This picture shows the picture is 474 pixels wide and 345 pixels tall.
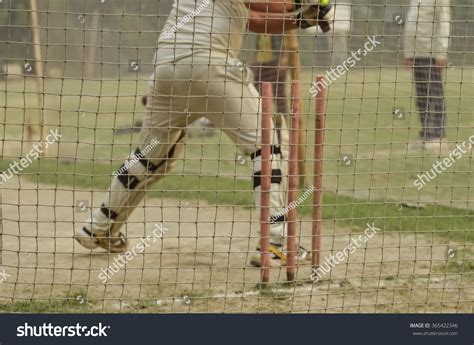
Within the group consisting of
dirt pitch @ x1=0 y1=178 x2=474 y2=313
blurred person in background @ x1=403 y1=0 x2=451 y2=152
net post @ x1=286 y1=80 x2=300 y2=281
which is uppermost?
blurred person in background @ x1=403 y1=0 x2=451 y2=152

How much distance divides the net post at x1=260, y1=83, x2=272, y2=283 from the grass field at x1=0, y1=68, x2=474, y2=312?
0.18 m

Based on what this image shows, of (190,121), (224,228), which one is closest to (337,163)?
(224,228)

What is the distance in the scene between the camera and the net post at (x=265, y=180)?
5.82 metres

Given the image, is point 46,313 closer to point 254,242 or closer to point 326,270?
point 326,270

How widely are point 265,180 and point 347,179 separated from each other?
4778 mm

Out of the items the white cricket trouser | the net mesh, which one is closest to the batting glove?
the net mesh

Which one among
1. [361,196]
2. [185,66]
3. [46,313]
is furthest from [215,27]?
[361,196]

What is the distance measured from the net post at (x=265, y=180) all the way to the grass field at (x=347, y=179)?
183 mm

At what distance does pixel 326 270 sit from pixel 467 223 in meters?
1.60

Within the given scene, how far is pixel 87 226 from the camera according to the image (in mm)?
6629

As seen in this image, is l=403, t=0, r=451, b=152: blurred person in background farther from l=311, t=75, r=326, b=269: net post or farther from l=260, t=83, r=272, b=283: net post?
l=260, t=83, r=272, b=283: net post

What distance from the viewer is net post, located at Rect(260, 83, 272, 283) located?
5.82m

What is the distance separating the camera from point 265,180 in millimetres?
5910

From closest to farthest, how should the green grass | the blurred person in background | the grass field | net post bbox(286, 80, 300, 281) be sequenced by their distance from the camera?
the grass field → net post bbox(286, 80, 300, 281) → the blurred person in background → the green grass
